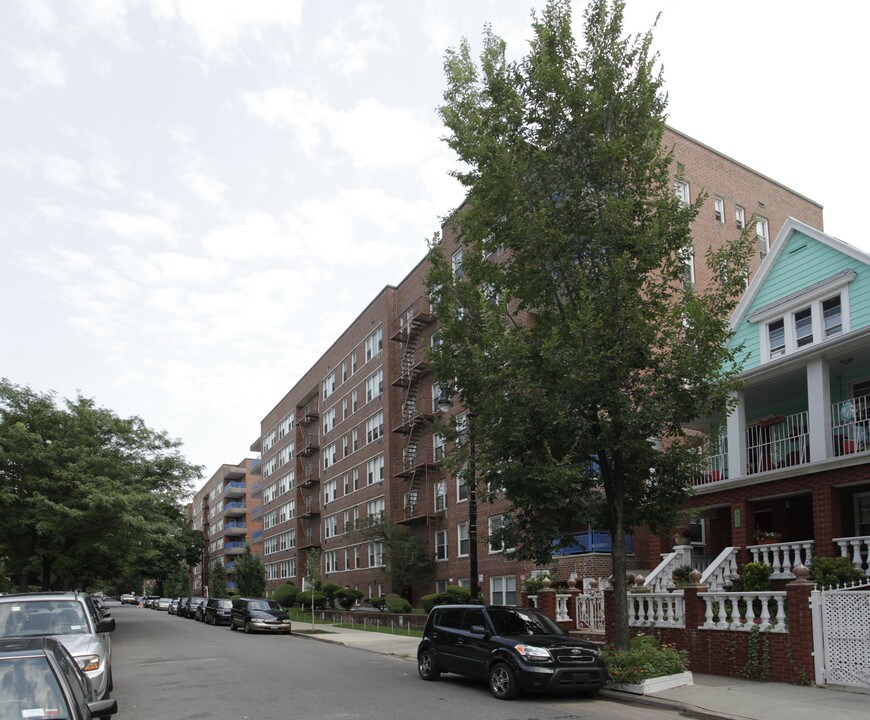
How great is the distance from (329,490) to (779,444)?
4198 cm

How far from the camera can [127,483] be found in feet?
111

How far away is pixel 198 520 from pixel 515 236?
134546mm

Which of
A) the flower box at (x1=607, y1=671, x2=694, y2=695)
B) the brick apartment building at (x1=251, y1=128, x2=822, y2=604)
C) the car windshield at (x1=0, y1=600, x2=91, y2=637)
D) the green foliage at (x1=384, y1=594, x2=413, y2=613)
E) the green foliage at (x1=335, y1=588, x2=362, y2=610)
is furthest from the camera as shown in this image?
the green foliage at (x1=335, y1=588, x2=362, y2=610)

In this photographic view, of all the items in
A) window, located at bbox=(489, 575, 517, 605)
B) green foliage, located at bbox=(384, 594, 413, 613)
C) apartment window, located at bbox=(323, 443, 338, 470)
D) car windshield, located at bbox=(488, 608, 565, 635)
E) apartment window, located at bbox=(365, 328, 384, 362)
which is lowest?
green foliage, located at bbox=(384, 594, 413, 613)

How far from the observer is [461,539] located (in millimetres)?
39250

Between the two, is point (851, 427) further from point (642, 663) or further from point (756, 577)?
point (642, 663)

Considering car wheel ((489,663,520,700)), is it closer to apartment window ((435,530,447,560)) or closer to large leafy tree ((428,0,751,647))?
large leafy tree ((428,0,751,647))

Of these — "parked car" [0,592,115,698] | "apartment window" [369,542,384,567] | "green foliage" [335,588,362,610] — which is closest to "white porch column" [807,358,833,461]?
"parked car" [0,592,115,698]

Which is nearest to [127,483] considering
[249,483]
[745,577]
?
[745,577]

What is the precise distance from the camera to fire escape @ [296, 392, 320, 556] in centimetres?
6425

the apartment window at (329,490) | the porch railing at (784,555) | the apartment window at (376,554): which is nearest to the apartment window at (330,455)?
the apartment window at (329,490)

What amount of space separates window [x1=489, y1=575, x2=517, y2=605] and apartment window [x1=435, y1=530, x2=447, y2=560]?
5298mm

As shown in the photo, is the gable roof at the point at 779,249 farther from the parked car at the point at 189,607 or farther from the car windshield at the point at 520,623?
the parked car at the point at 189,607

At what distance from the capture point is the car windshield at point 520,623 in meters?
14.2
